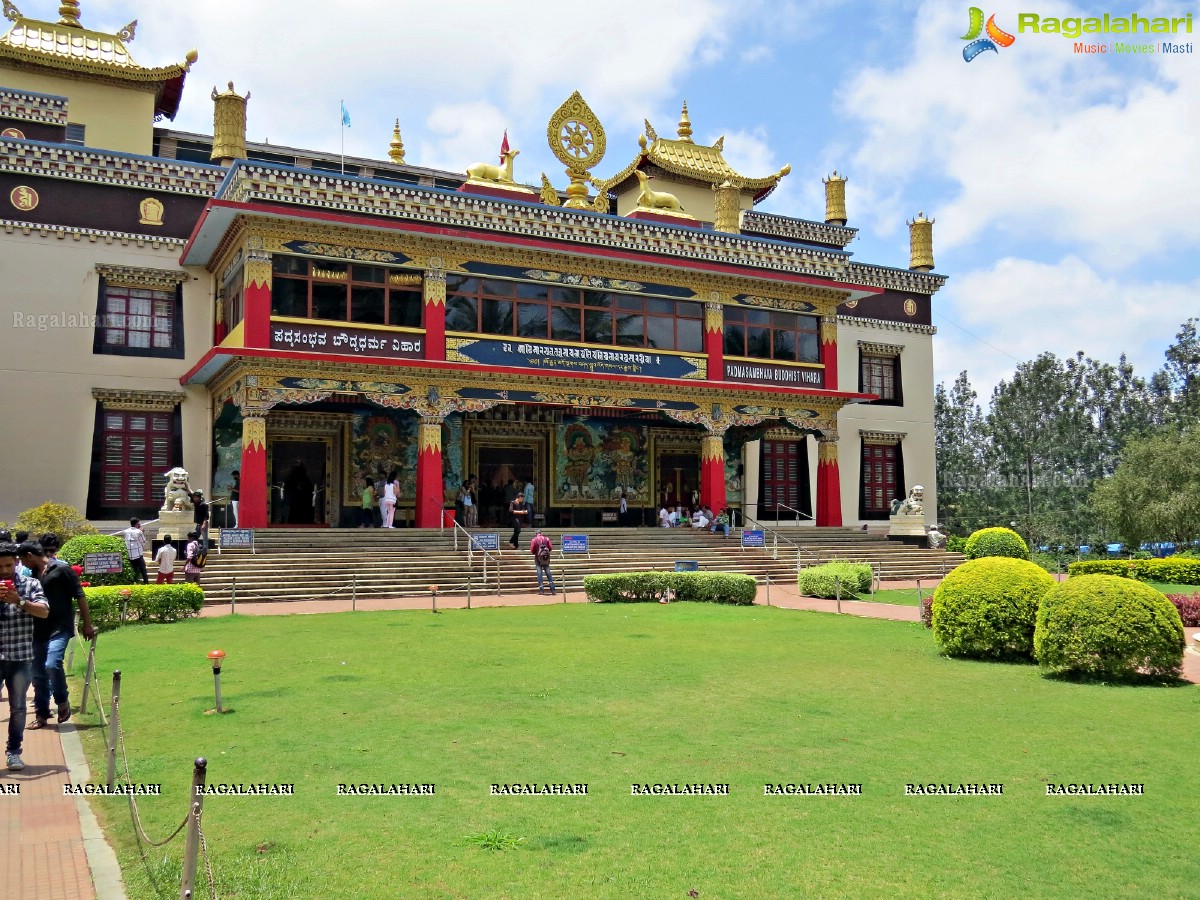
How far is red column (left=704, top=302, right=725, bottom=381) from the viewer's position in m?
29.0

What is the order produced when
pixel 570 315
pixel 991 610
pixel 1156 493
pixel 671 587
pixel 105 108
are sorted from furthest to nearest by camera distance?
pixel 1156 493
pixel 105 108
pixel 570 315
pixel 671 587
pixel 991 610

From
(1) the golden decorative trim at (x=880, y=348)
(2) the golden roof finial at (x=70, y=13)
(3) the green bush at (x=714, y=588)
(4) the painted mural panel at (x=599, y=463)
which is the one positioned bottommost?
(3) the green bush at (x=714, y=588)

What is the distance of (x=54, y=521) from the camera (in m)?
23.2

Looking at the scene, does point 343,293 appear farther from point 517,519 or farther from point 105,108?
point 105,108

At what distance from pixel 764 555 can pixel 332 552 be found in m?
11.2

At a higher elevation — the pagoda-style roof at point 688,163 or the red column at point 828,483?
the pagoda-style roof at point 688,163

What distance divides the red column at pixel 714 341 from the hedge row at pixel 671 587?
10.3 meters

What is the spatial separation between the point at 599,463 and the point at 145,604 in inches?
673

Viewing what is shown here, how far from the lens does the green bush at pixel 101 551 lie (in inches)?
691

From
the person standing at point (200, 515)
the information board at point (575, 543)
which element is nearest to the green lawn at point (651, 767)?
the person standing at point (200, 515)

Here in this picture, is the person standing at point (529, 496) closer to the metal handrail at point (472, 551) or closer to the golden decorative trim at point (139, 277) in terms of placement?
the metal handrail at point (472, 551)

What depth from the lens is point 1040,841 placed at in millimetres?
5746

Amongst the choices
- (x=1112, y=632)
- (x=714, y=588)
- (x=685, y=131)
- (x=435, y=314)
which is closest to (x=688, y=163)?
(x=685, y=131)

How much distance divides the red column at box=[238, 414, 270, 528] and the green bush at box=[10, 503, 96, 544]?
354 cm
